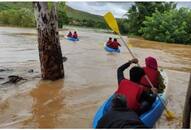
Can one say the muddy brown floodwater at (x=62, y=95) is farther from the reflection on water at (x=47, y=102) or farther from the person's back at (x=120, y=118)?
the person's back at (x=120, y=118)

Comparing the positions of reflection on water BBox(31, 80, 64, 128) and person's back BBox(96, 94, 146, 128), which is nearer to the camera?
person's back BBox(96, 94, 146, 128)

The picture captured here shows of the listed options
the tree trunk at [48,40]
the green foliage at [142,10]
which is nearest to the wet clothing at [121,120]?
the tree trunk at [48,40]

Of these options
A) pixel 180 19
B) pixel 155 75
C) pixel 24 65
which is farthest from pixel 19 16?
pixel 155 75

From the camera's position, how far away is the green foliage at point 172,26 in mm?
35625

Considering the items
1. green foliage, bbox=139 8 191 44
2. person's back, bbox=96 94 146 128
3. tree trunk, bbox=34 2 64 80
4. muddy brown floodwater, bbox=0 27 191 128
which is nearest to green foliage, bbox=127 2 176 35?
green foliage, bbox=139 8 191 44

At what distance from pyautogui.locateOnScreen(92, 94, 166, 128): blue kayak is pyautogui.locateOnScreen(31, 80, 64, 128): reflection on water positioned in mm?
1087

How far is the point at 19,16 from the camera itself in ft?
148

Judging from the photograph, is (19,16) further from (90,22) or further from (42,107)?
(42,107)

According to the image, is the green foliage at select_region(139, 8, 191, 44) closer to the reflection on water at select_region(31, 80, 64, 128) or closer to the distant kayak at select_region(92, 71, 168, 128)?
the reflection on water at select_region(31, 80, 64, 128)

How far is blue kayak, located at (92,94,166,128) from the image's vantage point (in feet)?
20.9

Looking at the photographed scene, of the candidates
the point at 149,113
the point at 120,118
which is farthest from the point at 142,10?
the point at 120,118

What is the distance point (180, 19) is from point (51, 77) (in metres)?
28.2

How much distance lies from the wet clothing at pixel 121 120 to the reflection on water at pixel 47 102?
2783 millimetres

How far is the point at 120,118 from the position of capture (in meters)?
4.26
